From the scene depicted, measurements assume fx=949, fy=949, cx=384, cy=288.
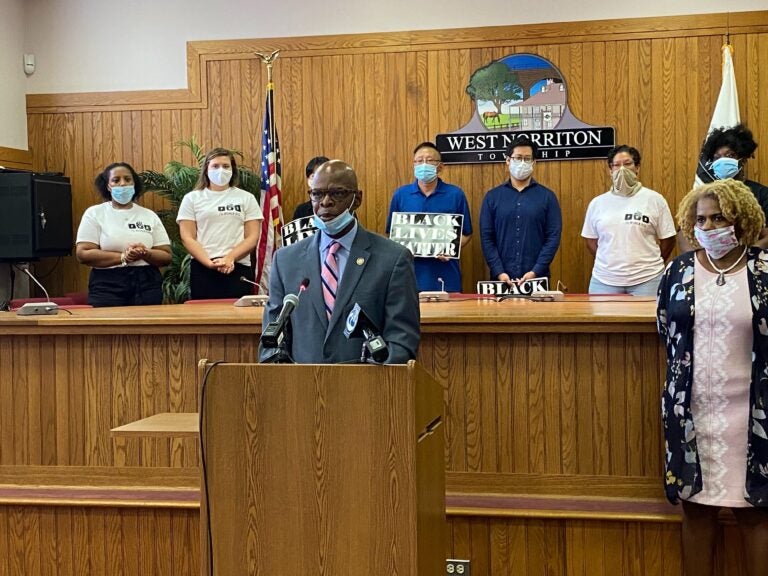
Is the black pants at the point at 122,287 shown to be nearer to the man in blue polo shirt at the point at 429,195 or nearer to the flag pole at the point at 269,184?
the flag pole at the point at 269,184

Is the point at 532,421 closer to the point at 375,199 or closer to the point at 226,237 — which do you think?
the point at 226,237

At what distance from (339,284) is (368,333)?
1.77ft

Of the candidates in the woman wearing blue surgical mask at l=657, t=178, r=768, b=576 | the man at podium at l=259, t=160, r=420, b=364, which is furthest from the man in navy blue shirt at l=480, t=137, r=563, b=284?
the man at podium at l=259, t=160, r=420, b=364

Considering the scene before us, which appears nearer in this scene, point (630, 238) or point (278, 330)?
point (278, 330)

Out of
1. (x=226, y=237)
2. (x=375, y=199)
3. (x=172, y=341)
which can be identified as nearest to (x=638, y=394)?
(x=172, y=341)

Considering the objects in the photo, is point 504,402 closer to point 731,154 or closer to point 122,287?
point 122,287

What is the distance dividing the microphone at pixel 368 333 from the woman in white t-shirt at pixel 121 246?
3.22m

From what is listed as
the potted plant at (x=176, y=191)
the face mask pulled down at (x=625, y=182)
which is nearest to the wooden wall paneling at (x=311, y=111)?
the potted plant at (x=176, y=191)

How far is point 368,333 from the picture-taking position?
2.46 meters

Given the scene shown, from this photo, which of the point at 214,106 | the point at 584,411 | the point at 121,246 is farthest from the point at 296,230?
the point at 584,411

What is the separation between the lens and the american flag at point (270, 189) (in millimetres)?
6735

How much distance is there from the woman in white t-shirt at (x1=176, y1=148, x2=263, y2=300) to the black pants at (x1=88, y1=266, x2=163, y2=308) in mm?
342

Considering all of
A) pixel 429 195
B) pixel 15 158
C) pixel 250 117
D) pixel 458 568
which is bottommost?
pixel 458 568

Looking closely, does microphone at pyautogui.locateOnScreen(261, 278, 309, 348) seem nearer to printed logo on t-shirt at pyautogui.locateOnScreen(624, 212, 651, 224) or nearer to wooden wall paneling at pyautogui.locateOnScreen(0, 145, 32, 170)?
printed logo on t-shirt at pyautogui.locateOnScreen(624, 212, 651, 224)
